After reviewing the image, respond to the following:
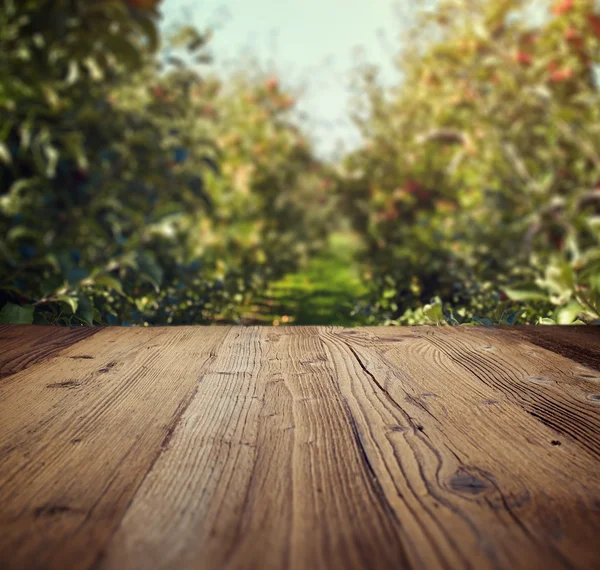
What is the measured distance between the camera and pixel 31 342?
1.10 meters

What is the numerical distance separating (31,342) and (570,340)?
99 cm

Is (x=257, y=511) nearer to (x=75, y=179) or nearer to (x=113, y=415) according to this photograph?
(x=113, y=415)

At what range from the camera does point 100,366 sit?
93 centimetres

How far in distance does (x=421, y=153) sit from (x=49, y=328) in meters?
5.04

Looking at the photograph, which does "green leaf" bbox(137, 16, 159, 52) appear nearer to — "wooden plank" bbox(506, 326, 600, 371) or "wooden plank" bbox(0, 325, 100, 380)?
"wooden plank" bbox(0, 325, 100, 380)

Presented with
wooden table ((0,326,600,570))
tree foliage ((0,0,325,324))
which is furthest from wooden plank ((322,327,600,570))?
tree foliage ((0,0,325,324))

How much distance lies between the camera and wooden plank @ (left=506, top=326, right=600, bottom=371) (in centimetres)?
101

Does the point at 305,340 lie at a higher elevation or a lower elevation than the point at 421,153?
lower

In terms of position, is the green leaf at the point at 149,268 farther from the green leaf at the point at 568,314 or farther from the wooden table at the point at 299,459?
the green leaf at the point at 568,314

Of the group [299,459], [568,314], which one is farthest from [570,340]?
[299,459]

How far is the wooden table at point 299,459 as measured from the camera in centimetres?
44

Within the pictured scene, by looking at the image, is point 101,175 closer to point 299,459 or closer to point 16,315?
point 16,315

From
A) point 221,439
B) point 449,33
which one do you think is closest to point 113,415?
point 221,439

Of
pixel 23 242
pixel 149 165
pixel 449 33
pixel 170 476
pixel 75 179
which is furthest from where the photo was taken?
pixel 449 33
